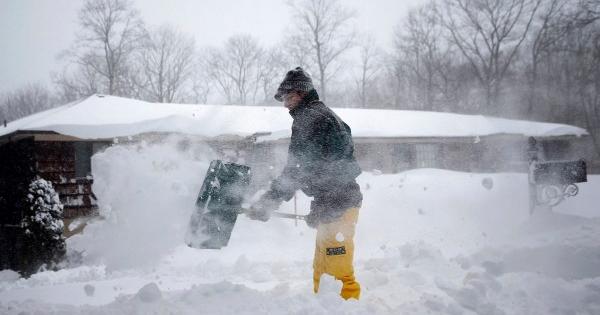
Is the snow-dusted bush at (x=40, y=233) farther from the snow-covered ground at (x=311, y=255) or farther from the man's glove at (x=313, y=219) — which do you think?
the man's glove at (x=313, y=219)

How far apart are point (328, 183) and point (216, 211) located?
3.40 ft

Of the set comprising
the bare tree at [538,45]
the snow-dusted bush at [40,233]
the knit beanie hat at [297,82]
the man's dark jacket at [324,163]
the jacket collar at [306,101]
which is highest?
the bare tree at [538,45]

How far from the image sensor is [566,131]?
55.1 feet

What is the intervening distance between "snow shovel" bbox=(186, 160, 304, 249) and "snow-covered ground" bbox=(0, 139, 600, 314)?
41 cm

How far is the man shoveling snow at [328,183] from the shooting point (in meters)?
2.86

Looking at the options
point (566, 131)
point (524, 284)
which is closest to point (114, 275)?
point (524, 284)

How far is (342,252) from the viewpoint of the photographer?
284 centimetres

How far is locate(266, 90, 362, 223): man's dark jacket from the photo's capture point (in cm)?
295

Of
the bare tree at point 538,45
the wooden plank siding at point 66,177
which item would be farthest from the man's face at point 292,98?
the bare tree at point 538,45

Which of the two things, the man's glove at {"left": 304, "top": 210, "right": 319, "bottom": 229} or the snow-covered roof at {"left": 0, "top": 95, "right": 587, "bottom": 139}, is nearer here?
the man's glove at {"left": 304, "top": 210, "right": 319, "bottom": 229}

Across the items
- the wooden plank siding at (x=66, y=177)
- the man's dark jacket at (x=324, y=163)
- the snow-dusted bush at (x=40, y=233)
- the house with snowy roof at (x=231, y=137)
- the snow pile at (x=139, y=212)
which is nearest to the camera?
the man's dark jacket at (x=324, y=163)

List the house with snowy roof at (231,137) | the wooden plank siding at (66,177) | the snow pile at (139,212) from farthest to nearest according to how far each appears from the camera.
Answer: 1. the wooden plank siding at (66,177)
2. the house with snowy roof at (231,137)
3. the snow pile at (139,212)

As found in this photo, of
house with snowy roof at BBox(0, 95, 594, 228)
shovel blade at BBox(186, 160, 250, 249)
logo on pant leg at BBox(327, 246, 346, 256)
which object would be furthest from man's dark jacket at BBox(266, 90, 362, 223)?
house with snowy roof at BBox(0, 95, 594, 228)

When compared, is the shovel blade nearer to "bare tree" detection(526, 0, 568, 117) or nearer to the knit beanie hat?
the knit beanie hat
